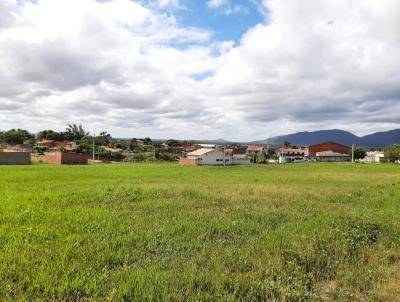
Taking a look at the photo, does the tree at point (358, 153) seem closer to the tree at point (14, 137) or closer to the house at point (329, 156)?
the house at point (329, 156)

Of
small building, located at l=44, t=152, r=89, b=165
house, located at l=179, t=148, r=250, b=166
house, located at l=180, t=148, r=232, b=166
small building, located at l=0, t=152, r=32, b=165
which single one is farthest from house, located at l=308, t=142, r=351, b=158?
small building, located at l=0, t=152, r=32, b=165

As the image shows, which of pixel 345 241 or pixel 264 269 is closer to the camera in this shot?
pixel 264 269

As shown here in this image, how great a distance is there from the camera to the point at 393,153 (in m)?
97.0

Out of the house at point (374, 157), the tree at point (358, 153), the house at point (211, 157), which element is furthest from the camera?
the tree at point (358, 153)

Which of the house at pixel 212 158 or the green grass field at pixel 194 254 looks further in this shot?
the house at pixel 212 158

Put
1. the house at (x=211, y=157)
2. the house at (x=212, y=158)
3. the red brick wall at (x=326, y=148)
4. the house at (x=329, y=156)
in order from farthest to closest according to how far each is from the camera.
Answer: the red brick wall at (x=326, y=148)
the house at (x=329, y=156)
the house at (x=211, y=157)
the house at (x=212, y=158)

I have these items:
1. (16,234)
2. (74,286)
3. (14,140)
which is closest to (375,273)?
(74,286)

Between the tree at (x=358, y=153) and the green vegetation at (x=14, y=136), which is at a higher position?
the green vegetation at (x=14, y=136)

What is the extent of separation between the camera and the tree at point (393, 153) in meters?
96.3

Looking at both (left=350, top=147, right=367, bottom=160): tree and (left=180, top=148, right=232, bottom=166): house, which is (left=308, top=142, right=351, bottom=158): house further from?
(left=180, top=148, right=232, bottom=166): house

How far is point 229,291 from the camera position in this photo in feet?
17.9

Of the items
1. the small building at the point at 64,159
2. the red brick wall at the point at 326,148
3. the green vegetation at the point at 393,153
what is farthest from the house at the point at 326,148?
the small building at the point at 64,159

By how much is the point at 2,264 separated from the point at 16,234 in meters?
2.17

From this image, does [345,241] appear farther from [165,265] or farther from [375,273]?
[165,265]
